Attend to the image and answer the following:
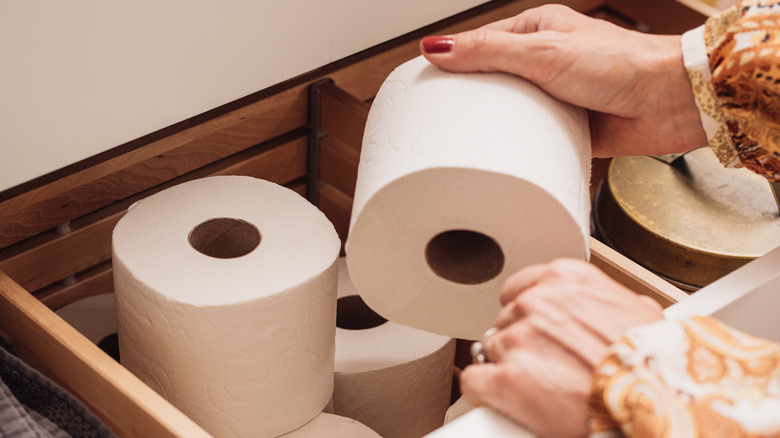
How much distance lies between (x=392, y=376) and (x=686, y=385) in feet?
1.44

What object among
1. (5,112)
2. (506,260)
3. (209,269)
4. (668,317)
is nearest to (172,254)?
(209,269)

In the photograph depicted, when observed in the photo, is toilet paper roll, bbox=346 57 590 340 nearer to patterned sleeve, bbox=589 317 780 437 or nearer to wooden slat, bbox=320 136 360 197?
patterned sleeve, bbox=589 317 780 437

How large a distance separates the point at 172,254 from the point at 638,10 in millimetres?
874

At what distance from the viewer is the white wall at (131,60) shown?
22.2 inches

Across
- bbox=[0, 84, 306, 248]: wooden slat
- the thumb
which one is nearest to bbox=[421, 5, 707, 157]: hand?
the thumb

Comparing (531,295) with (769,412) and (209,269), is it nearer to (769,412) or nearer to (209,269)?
(769,412)

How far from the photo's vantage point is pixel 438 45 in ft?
1.82

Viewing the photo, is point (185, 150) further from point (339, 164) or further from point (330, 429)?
point (330, 429)

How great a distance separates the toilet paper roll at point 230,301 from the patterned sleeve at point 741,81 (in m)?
0.31

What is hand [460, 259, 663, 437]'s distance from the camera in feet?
1.33

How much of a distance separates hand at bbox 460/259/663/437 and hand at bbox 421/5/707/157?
6.6 inches

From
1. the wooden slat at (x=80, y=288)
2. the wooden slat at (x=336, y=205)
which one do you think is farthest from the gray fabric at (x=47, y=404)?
the wooden slat at (x=336, y=205)

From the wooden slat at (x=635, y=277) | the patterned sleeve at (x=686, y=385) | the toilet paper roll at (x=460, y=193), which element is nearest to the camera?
the patterned sleeve at (x=686, y=385)

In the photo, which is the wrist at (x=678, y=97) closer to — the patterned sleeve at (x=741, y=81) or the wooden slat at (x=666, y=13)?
the patterned sleeve at (x=741, y=81)
